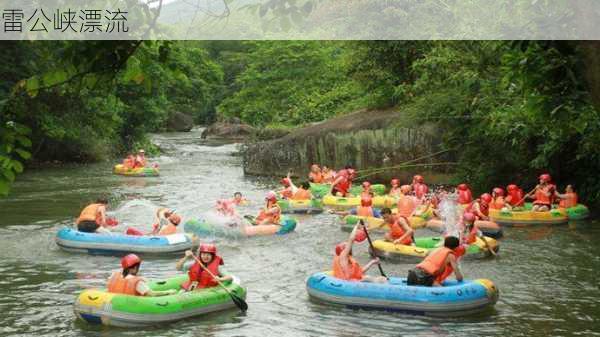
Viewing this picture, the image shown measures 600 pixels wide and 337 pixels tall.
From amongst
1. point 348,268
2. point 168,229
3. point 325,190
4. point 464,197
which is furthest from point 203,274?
point 325,190

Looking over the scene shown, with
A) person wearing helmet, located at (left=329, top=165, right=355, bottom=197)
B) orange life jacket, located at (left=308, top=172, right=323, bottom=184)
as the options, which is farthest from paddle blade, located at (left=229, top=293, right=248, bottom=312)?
orange life jacket, located at (left=308, top=172, right=323, bottom=184)

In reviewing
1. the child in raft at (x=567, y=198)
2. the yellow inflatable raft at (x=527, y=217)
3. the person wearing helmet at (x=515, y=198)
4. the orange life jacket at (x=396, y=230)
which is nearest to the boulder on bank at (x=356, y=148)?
the person wearing helmet at (x=515, y=198)

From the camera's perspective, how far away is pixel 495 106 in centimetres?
2011

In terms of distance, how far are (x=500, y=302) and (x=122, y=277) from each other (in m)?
5.12

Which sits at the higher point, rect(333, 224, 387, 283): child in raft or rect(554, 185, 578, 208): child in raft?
rect(554, 185, 578, 208): child in raft

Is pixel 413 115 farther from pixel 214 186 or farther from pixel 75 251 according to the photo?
pixel 75 251

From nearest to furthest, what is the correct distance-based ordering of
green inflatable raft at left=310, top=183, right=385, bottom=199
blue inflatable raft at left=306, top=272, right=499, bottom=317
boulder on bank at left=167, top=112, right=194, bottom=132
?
blue inflatable raft at left=306, top=272, right=499, bottom=317, green inflatable raft at left=310, top=183, right=385, bottom=199, boulder on bank at left=167, top=112, right=194, bottom=132

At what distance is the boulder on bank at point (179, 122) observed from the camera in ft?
190

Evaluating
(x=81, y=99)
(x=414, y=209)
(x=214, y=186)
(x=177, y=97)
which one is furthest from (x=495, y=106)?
(x=177, y=97)

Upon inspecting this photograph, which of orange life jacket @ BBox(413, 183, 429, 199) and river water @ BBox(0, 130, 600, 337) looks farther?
orange life jacket @ BBox(413, 183, 429, 199)

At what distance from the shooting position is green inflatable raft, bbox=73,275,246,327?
9.56m

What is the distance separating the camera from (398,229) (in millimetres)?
13781

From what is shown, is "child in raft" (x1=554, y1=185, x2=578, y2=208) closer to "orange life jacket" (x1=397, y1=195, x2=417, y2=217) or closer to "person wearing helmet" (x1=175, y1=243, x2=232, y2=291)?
"orange life jacket" (x1=397, y1=195, x2=417, y2=217)

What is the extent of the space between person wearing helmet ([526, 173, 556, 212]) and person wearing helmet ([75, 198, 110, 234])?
9.46 m
